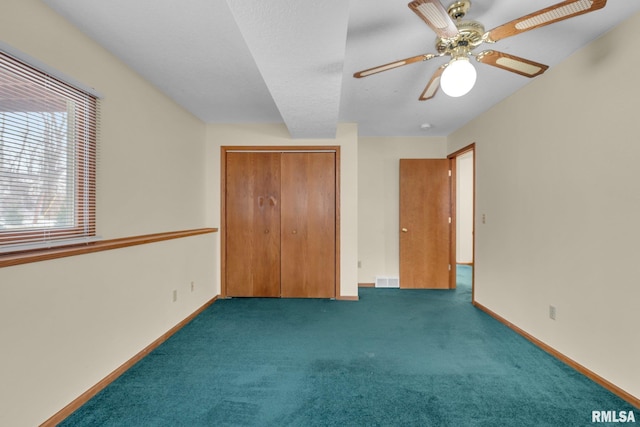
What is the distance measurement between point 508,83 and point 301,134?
7.25ft

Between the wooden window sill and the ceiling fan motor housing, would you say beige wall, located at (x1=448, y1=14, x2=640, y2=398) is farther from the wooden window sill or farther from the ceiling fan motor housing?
the wooden window sill

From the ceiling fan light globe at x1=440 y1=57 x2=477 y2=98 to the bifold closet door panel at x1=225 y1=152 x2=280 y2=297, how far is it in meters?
2.58

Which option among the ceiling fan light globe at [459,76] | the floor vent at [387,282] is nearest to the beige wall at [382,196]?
the floor vent at [387,282]

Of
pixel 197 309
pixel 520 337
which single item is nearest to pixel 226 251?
pixel 197 309

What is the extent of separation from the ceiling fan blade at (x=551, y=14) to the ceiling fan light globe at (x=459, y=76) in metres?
0.18

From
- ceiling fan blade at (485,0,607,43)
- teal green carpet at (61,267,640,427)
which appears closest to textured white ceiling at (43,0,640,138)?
ceiling fan blade at (485,0,607,43)

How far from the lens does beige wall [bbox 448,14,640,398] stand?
174 centimetres

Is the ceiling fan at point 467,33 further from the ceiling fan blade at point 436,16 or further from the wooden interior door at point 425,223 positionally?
the wooden interior door at point 425,223

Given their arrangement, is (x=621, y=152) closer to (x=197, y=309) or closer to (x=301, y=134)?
(x=301, y=134)

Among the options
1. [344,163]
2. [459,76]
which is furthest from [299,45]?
[344,163]

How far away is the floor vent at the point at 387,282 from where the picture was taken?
425 centimetres

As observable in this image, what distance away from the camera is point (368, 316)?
310 cm

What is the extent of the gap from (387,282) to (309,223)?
1.60m

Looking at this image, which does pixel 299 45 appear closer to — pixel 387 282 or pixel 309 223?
pixel 309 223
